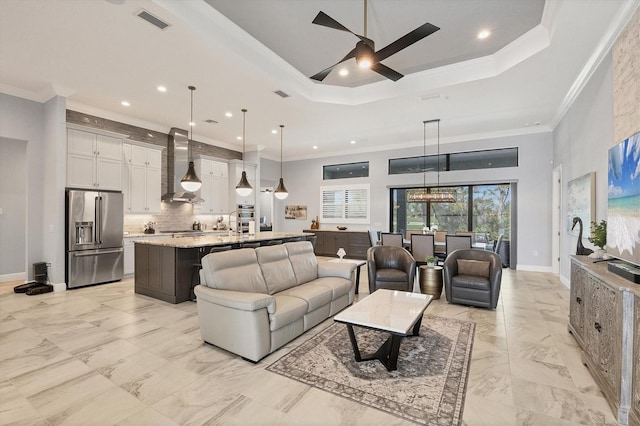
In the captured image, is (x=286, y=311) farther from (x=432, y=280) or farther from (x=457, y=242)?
(x=457, y=242)

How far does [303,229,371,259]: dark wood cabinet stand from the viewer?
353 inches

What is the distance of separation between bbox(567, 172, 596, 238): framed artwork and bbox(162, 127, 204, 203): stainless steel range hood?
7.70 metres

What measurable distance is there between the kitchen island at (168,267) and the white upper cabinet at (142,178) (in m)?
1.82

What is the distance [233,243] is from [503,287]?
507 cm

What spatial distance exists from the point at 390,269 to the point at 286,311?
A: 2554 mm

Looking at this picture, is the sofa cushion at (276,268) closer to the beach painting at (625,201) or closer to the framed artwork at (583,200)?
the beach painting at (625,201)

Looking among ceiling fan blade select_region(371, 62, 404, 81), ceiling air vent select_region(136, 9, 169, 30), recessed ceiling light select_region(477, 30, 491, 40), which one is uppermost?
recessed ceiling light select_region(477, 30, 491, 40)

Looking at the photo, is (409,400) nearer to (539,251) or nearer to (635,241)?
(635,241)

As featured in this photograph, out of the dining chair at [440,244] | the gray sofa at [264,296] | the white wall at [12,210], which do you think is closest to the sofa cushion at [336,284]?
the gray sofa at [264,296]

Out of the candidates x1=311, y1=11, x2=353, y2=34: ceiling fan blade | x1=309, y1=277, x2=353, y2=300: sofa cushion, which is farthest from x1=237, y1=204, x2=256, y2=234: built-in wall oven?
x1=311, y1=11, x2=353, y2=34: ceiling fan blade

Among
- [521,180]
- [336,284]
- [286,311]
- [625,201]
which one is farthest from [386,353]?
[521,180]

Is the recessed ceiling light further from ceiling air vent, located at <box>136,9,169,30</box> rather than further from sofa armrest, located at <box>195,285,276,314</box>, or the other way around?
sofa armrest, located at <box>195,285,276,314</box>

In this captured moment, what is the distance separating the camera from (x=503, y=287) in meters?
5.67

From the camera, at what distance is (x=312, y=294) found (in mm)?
3537
